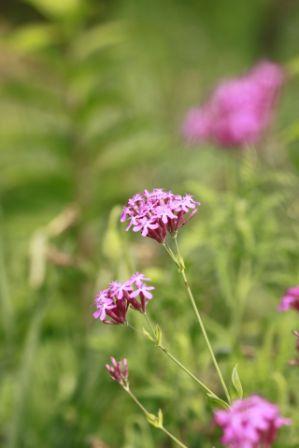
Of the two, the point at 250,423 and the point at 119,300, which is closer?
the point at 250,423

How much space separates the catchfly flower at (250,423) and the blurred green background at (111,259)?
1.73ft

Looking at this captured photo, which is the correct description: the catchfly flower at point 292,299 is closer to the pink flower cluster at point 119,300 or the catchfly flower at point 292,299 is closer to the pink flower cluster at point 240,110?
the pink flower cluster at point 119,300

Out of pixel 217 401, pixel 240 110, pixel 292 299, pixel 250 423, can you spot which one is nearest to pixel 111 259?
pixel 240 110

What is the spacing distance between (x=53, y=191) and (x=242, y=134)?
1152mm

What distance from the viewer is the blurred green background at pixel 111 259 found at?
1.52m

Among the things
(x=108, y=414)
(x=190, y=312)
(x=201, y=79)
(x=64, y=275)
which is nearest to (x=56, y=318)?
(x=64, y=275)

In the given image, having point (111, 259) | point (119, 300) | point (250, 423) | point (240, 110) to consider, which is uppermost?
point (240, 110)

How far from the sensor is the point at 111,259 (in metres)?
1.75

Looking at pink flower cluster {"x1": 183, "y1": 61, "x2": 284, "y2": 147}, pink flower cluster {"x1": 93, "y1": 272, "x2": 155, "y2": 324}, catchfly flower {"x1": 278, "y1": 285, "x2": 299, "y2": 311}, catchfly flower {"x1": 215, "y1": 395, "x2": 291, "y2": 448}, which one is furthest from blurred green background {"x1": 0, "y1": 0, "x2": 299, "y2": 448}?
catchfly flower {"x1": 215, "y1": 395, "x2": 291, "y2": 448}

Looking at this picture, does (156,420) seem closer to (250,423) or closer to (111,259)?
(250,423)

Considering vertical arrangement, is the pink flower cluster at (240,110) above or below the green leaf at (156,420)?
above

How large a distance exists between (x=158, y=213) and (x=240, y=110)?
108 cm

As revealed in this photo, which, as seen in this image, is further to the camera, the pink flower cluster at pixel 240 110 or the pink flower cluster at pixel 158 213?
the pink flower cluster at pixel 240 110

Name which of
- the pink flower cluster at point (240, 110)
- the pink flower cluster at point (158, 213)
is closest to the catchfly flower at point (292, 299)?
the pink flower cluster at point (158, 213)
